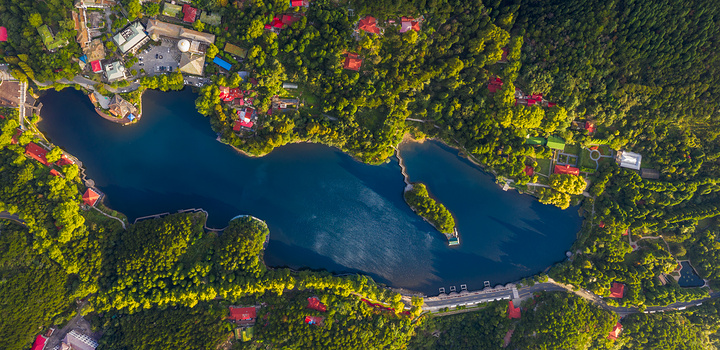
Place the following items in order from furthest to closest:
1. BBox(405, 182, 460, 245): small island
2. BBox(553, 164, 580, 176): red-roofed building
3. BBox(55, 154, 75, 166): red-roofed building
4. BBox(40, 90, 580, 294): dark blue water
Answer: BBox(553, 164, 580, 176): red-roofed building → BBox(405, 182, 460, 245): small island → BBox(40, 90, 580, 294): dark blue water → BBox(55, 154, 75, 166): red-roofed building

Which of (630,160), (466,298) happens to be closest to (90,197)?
(466,298)

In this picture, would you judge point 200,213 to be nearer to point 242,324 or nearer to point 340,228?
point 242,324

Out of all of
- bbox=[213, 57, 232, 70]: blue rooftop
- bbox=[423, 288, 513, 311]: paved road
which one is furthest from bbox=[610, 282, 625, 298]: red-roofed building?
bbox=[213, 57, 232, 70]: blue rooftop

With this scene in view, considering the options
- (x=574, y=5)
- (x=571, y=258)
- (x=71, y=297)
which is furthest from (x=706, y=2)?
(x=71, y=297)

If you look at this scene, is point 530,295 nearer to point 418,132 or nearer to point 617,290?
point 617,290

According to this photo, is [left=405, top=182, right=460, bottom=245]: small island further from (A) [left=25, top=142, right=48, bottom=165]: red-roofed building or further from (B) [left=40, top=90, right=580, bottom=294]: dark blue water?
(A) [left=25, top=142, right=48, bottom=165]: red-roofed building

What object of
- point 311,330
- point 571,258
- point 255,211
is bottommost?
point 311,330

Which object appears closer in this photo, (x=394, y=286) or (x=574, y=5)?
(x=574, y=5)
